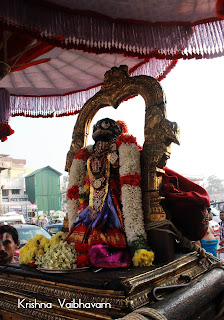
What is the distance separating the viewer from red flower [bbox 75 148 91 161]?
3363mm

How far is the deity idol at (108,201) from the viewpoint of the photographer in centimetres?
254

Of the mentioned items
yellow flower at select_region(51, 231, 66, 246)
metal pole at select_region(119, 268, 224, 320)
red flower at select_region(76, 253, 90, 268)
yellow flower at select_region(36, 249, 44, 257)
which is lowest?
metal pole at select_region(119, 268, 224, 320)

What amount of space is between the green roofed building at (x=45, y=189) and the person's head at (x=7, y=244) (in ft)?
102

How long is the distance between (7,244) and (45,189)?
31670 millimetres

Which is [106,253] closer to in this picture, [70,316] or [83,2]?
[70,316]

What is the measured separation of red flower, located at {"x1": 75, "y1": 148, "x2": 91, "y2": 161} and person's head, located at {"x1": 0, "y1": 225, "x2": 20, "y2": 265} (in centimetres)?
120

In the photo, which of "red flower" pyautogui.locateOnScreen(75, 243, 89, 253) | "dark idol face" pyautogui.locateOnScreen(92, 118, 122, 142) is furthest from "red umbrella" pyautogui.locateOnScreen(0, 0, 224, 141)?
"red flower" pyautogui.locateOnScreen(75, 243, 89, 253)

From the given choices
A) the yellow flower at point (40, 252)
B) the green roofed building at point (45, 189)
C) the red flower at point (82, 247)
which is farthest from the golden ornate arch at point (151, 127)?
the green roofed building at point (45, 189)

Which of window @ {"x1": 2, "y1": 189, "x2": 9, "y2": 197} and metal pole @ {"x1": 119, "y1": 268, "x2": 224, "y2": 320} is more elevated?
window @ {"x1": 2, "y1": 189, "x2": 9, "y2": 197}

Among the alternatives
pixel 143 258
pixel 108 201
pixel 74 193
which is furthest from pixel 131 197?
pixel 74 193

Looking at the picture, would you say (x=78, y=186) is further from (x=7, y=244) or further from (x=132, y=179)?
(x=7, y=244)

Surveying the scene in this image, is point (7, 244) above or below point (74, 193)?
below

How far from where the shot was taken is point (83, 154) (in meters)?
3.37

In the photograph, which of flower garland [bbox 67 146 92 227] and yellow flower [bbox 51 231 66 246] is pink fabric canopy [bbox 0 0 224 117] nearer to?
flower garland [bbox 67 146 92 227]
